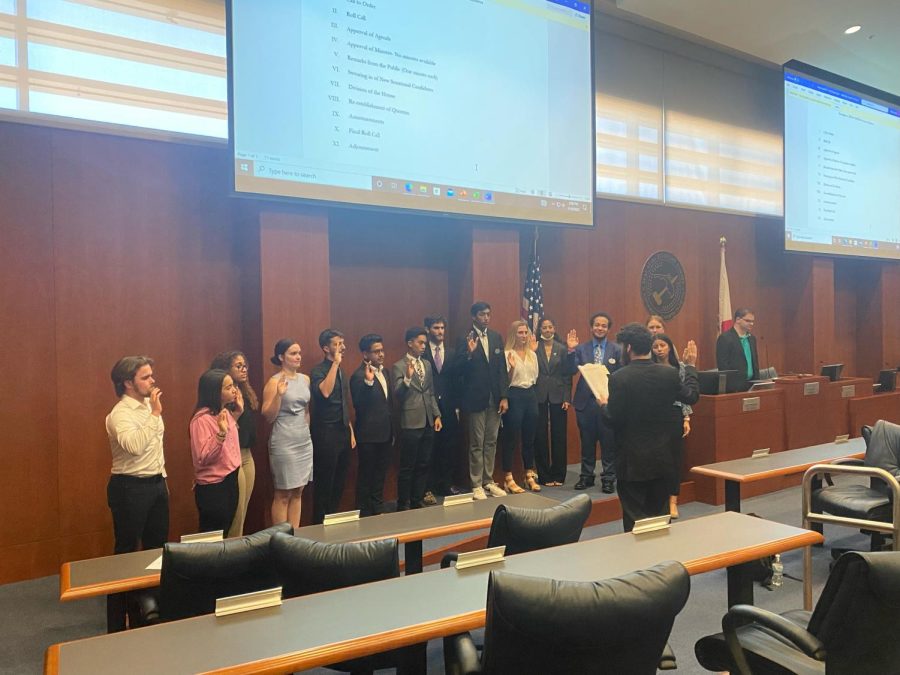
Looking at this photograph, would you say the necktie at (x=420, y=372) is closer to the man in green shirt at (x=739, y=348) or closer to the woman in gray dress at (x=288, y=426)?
the woman in gray dress at (x=288, y=426)

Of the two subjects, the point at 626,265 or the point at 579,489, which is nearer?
the point at 579,489

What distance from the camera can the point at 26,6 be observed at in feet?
12.8

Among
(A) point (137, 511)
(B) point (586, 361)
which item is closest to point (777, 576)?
(B) point (586, 361)

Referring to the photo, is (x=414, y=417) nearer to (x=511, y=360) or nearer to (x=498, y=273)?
(x=511, y=360)

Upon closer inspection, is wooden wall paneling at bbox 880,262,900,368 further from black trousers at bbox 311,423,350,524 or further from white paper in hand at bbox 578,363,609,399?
black trousers at bbox 311,423,350,524

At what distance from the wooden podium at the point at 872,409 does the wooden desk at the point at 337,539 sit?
544 centimetres

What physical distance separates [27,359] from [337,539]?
2653 mm

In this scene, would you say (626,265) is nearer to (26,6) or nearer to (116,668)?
(26,6)

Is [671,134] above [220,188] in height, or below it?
above

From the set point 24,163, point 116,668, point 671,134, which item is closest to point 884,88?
point 671,134

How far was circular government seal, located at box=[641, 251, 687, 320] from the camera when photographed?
279 inches

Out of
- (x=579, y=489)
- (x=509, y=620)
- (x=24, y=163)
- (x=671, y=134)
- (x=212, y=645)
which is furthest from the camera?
(x=671, y=134)

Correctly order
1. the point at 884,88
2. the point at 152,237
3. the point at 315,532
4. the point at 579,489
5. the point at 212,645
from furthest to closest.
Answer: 1. the point at 884,88
2. the point at 579,489
3. the point at 152,237
4. the point at 315,532
5. the point at 212,645

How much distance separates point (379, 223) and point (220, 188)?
1.31m
